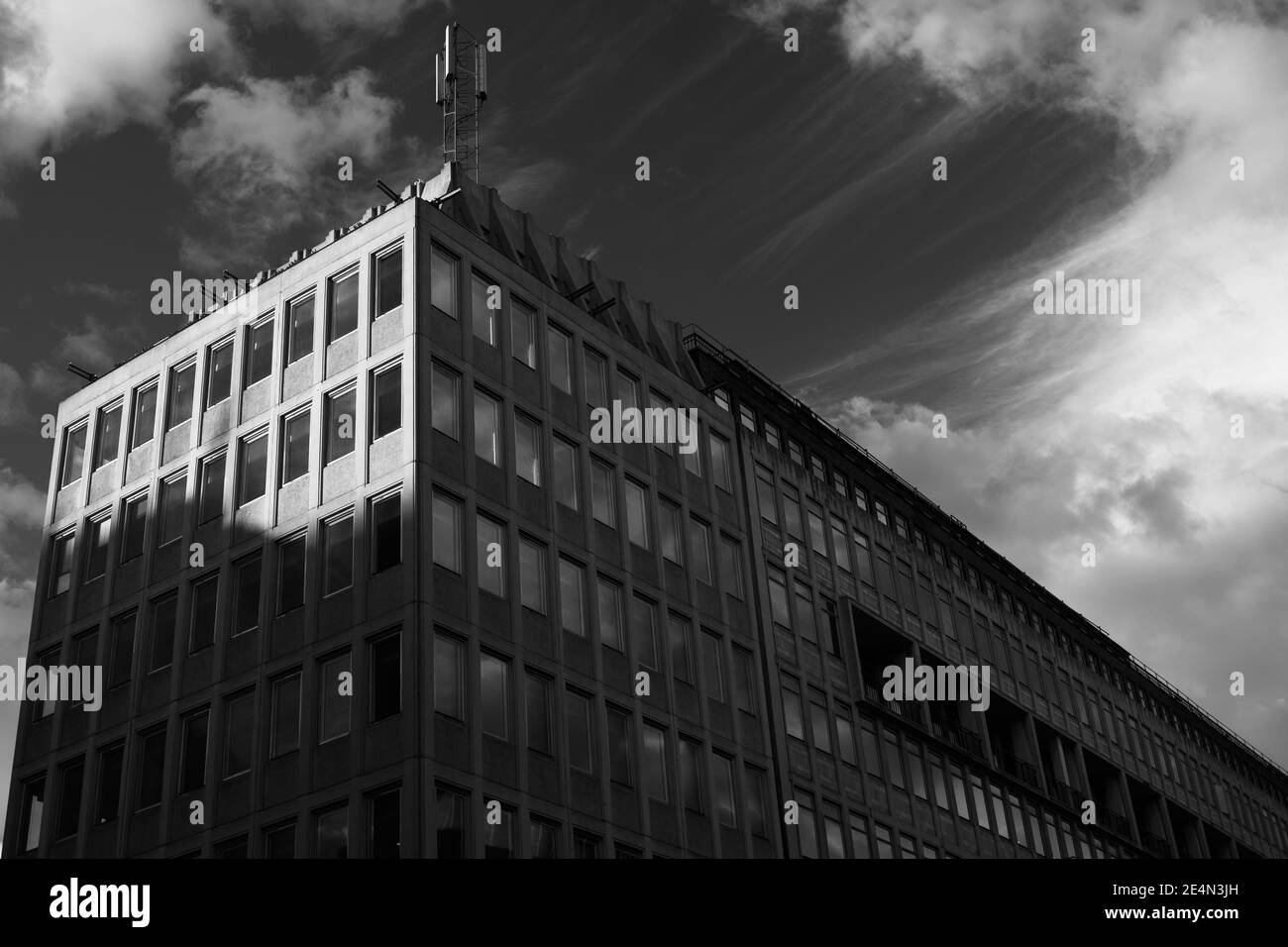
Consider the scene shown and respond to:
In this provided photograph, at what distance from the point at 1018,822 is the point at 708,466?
25890 mm

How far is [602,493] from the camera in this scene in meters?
54.1

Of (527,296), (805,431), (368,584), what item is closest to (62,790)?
(368,584)

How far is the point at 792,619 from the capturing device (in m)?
63.0

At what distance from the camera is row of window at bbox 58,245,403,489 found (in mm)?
51219

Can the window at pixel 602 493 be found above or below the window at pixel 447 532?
above

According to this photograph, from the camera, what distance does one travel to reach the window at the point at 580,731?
4741 centimetres

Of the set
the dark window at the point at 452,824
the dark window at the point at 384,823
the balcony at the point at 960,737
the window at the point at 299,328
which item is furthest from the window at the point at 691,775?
the balcony at the point at 960,737

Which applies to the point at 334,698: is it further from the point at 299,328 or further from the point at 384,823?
the point at 299,328

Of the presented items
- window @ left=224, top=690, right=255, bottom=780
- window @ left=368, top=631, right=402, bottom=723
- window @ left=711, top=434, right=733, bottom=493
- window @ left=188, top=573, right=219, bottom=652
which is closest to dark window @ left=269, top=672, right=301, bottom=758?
window @ left=224, top=690, right=255, bottom=780

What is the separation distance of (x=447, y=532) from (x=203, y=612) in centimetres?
904

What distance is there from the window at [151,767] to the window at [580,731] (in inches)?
470

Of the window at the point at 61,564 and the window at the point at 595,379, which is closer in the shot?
the window at the point at 595,379

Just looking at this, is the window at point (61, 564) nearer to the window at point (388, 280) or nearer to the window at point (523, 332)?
the window at point (388, 280)
